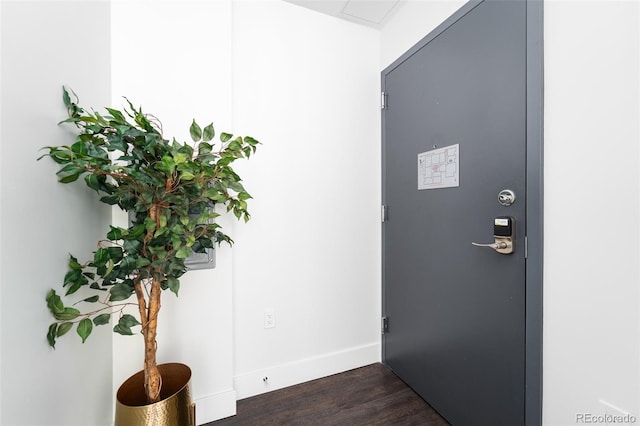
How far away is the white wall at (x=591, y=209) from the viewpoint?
901mm

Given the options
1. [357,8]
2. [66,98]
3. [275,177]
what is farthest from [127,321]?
[357,8]

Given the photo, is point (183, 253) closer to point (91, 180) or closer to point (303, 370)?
point (91, 180)

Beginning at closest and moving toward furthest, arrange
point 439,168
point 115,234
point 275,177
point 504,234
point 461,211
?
point 115,234
point 504,234
point 461,211
point 439,168
point 275,177

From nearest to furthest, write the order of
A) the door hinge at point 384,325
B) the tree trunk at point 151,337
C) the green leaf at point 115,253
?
1. the green leaf at point 115,253
2. the tree trunk at point 151,337
3. the door hinge at point 384,325

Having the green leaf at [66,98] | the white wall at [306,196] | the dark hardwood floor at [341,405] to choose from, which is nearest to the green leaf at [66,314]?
the green leaf at [66,98]

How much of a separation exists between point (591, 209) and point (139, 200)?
5.32 feet

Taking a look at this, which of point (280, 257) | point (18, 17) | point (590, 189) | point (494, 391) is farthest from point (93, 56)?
point (494, 391)

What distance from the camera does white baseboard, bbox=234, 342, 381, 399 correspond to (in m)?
1.71

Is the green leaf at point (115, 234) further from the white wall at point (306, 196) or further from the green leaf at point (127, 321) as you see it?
the white wall at point (306, 196)

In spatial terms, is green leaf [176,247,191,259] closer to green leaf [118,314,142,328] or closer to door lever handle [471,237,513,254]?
green leaf [118,314,142,328]

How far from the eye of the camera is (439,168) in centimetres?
157

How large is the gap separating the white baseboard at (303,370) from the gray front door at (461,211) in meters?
0.22

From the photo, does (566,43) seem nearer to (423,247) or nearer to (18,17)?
(423,247)

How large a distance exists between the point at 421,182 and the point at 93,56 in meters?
1.73
